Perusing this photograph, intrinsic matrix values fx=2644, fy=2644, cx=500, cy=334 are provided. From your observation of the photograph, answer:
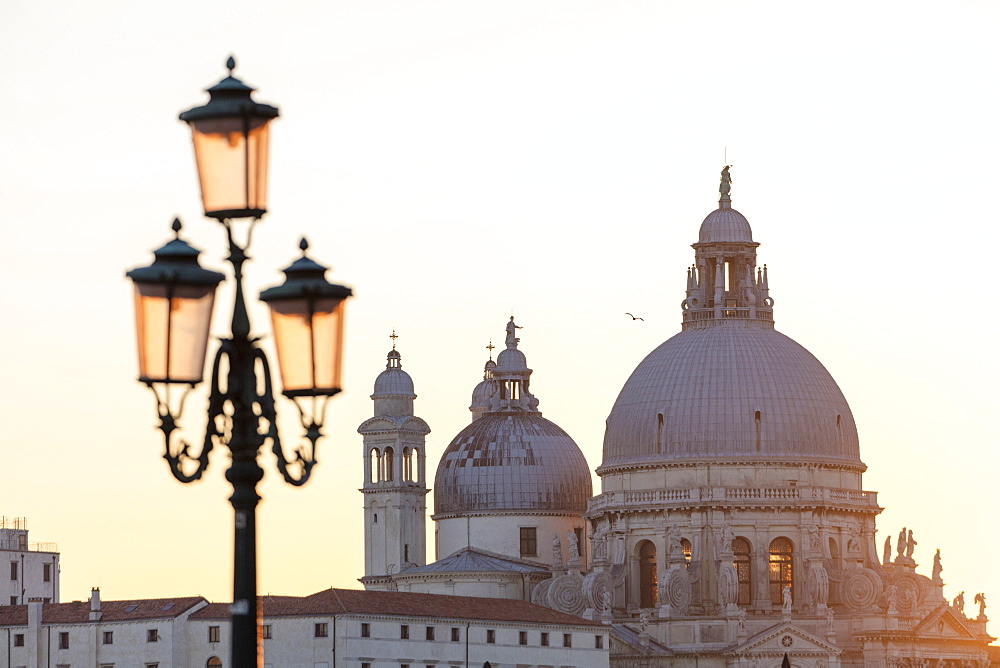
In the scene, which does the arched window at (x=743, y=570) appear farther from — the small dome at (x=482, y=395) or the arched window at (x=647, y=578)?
the small dome at (x=482, y=395)

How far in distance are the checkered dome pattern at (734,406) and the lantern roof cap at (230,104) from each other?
94.5m

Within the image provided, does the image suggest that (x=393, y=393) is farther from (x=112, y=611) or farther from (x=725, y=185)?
(x=112, y=611)

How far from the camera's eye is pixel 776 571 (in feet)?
373

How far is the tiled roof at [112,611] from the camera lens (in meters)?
94.9

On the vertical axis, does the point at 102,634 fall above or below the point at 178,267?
above

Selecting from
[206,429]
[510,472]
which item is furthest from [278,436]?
[510,472]

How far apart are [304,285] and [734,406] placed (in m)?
95.2

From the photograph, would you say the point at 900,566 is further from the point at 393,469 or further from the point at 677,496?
the point at 393,469

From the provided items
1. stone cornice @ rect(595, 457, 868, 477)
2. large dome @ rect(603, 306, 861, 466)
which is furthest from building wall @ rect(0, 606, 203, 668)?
large dome @ rect(603, 306, 861, 466)

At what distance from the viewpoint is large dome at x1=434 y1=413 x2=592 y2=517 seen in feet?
420

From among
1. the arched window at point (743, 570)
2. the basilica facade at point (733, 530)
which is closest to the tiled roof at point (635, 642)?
the basilica facade at point (733, 530)

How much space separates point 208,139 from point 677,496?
9466cm

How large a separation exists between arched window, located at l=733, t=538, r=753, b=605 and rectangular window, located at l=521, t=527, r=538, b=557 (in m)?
16.8

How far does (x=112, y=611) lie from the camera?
316 ft
